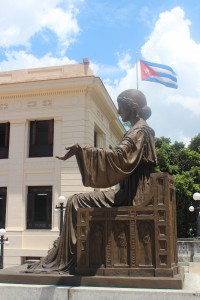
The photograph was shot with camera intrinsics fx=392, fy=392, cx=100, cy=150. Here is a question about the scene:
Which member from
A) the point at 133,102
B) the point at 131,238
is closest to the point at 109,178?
the point at 131,238

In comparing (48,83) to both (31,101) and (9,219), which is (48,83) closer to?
(31,101)

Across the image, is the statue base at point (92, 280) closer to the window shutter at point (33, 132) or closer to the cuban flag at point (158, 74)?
the cuban flag at point (158, 74)

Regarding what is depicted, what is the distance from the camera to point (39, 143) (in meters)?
20.2

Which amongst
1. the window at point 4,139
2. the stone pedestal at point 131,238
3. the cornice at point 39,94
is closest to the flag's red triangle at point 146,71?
the cornice at point 39,94

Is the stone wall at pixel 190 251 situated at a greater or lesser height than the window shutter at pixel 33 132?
lesser

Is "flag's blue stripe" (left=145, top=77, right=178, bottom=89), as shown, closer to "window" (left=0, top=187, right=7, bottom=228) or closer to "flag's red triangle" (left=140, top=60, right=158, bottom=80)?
"flag's red triangle" (left=140, top=60, right=158, bottom=80)

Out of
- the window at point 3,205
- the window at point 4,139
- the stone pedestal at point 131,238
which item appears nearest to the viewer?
the stone pedestal at point 131,238

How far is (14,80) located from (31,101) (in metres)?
1.59

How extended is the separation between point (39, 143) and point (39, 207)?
328 centimetres

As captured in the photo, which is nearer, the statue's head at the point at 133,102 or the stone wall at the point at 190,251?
the statue's head at the point at 133,102

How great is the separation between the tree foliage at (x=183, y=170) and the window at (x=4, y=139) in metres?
12.0

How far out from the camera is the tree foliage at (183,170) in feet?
92.8

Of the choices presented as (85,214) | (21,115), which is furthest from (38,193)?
(85,214)

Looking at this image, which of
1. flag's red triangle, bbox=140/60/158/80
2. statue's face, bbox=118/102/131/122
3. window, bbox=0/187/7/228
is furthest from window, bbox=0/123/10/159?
statue's face, bbox=118/102/131/122
